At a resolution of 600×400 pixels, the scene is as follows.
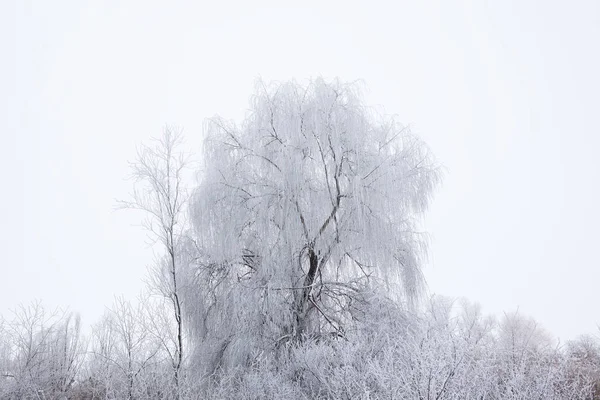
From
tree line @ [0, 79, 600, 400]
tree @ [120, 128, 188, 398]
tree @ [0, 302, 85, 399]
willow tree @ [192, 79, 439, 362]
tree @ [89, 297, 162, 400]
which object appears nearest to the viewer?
tree @ [89, 297, 162, 400]

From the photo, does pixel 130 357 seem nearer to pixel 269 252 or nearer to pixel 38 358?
pixel 269 252

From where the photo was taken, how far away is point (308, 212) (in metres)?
11.9

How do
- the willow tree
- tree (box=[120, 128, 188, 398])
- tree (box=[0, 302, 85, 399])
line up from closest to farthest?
tree (box=[120, 128, 188, 398]), the willow tree, tree (box=[0, 302, 85, 399])

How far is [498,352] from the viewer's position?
8.25m

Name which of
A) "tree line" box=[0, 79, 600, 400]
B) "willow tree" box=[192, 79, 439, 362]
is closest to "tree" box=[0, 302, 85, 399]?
"tree line" box=[0, 79, 600, 400]

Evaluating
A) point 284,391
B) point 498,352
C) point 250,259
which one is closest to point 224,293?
point 250,259

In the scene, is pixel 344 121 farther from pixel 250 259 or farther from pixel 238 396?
pixel 238 396

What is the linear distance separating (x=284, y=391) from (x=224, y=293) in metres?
3.96

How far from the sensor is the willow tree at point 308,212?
11.6 metres

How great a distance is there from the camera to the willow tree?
37.9 feet

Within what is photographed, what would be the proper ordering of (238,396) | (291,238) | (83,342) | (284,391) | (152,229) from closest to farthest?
(284,391) < (238,396) < (152,229) < (291,238) < (83,342)

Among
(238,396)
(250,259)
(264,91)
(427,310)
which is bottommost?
(238,396)

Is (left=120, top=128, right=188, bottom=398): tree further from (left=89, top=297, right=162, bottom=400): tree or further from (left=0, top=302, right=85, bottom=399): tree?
(left=0, top=302, right=85, bottom=399): tree

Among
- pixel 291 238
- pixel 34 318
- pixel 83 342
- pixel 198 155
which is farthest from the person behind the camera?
pixel 83 342
